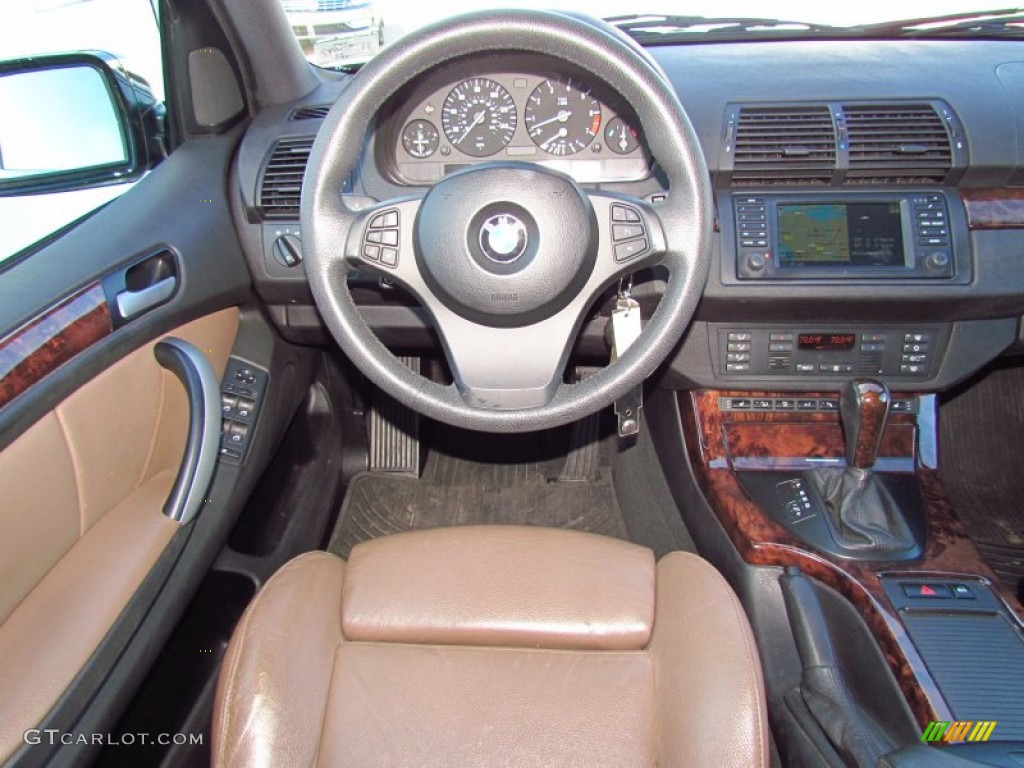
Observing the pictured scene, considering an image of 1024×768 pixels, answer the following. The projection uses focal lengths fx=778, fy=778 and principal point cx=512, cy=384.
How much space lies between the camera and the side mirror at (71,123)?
5.70 ft

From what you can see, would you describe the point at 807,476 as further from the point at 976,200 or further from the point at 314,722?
the point at 314,722

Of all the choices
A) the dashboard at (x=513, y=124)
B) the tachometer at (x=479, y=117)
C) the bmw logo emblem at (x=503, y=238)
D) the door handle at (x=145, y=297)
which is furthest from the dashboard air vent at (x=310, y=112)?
the bmw logo emblem at (x=503, y=238)

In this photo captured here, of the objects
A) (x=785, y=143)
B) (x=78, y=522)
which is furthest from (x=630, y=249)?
(x=78, y=522)

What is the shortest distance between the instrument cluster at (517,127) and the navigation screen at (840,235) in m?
0.37

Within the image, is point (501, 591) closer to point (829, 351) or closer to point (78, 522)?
point (78, 522)

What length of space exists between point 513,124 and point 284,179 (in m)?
0.58

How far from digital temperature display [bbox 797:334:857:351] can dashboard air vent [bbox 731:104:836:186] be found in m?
0.37

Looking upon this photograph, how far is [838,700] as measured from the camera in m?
1.46

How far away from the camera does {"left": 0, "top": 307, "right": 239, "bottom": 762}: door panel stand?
4.11 feet

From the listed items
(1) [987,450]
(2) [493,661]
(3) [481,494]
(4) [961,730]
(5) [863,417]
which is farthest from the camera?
(3) [481,494]

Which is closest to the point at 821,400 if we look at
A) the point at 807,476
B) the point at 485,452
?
the point at 807,476

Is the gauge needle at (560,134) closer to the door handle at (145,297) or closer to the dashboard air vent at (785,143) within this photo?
the dashboard air vent at (785,143)

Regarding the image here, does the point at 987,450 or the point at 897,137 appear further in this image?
the point at 987,450

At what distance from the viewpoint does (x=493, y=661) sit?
122 cm
